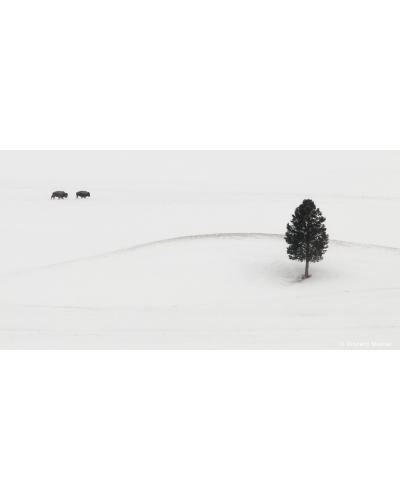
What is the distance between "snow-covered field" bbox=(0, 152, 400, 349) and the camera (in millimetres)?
28547

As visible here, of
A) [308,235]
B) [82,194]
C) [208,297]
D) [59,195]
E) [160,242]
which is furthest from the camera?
[82,194]

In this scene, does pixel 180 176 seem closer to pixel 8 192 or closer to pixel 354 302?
pixel 8 192

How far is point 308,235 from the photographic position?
1357 inches

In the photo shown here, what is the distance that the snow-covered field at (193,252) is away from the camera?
93.7ft

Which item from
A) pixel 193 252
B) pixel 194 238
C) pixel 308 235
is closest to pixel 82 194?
pixel 194 238

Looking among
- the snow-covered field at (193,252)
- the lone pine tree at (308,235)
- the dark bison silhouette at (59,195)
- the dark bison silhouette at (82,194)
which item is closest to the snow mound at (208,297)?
the snow-covered field at (193,252)

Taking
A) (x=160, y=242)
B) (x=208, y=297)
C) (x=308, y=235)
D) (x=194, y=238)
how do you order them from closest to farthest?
1. (x=208, y=297)
2. (x=308, y=235)
3. (x=160, y=242)
4. (x=194, y=238)

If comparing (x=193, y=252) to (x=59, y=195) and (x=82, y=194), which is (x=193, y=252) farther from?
(x=59, y=195)

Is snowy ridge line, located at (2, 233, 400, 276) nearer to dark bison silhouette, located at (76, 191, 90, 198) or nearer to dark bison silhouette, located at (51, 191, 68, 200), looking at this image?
dark bison silhouette, located at (76, 191, 90, 198)

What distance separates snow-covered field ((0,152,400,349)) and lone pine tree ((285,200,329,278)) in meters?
1.48

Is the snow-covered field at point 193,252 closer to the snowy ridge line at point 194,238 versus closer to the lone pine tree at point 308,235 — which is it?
the snowy ridge line at point 194,238

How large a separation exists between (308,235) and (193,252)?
8.29 meters

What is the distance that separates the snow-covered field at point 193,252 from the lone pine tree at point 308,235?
1478mm

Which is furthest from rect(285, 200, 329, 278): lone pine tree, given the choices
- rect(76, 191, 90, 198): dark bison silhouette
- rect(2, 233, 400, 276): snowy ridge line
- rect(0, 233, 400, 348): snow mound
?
rect(76, 191, 90, 198): dark bison silhouette
